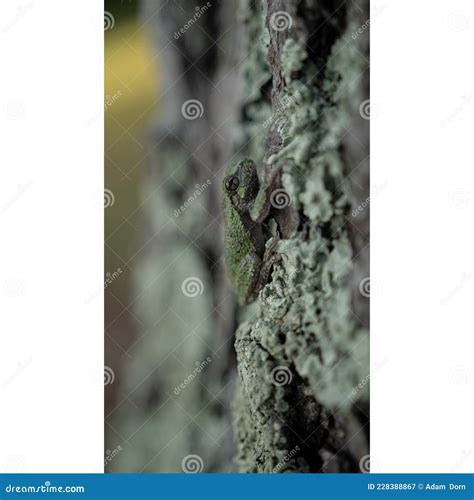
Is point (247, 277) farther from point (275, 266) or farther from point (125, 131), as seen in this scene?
point (125, 131)

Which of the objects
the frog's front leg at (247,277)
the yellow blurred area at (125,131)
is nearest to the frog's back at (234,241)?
the frog's front leg at (247,277)

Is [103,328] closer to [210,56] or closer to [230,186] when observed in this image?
[230,186]

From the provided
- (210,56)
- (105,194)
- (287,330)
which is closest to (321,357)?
(287,330)

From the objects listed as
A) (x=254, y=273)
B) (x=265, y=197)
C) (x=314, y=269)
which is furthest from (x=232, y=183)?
(x=314, y=269)

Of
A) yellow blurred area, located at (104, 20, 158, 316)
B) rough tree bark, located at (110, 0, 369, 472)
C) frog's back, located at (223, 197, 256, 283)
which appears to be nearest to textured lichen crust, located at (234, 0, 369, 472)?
rough tree bark, located at (110, 0, 369, 472)

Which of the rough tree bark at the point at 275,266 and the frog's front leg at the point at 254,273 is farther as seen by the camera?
the frog's front leg at the point at 254,273

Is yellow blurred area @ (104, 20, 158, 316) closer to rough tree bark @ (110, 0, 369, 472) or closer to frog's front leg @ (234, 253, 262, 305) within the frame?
rough tree bark @ (110, 0, 369, 472)

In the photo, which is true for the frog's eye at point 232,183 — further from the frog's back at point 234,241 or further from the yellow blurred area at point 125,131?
the yellow blurred area at point 125,131
